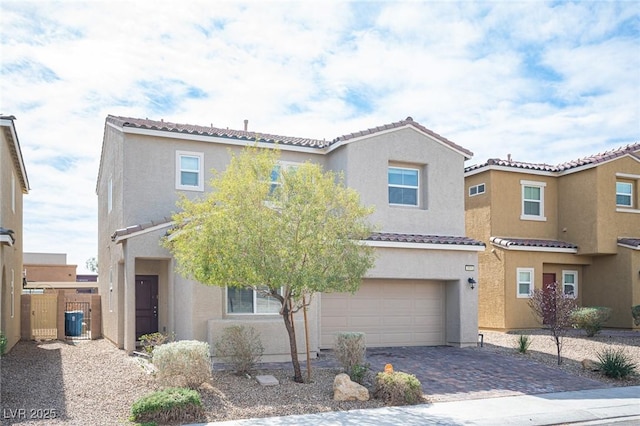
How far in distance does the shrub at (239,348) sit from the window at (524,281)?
12.6 metres

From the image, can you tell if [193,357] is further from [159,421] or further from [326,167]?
[326,167]

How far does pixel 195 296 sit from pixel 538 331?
44.5 ft

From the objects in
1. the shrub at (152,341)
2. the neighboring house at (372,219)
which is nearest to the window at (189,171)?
the neighboring house at (372,219)

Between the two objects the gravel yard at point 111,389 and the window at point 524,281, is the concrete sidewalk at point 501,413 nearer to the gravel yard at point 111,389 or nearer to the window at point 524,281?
the gravel yard at point 111,389

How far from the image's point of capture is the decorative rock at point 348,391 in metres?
12.4

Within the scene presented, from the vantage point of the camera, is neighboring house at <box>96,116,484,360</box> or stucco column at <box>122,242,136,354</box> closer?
stucco column at <box>122,242,136,354</box>

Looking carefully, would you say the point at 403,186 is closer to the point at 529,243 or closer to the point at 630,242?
the point at 529,243

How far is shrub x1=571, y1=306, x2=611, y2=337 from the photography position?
Answer: 21234 mm

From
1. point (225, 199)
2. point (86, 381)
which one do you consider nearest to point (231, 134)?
point (225, 199)

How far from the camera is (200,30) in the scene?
12258 millimetres

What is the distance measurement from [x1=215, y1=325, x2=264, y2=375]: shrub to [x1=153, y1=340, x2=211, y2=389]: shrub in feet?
5.63

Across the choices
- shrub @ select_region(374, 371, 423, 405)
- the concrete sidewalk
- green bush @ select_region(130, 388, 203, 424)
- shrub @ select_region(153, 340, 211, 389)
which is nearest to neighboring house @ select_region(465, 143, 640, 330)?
the concrete sidewalk

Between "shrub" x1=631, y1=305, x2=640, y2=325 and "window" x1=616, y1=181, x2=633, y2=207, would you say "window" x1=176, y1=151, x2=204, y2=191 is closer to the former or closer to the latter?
"shrub" x1=631, y1=305, x2=640, y2=325

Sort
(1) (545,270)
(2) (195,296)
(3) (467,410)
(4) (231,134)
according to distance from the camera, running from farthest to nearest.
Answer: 1. (1) (545,270)
2. (4) (231,134)
3. (2) (195,296)
4. (3) (467,410)
